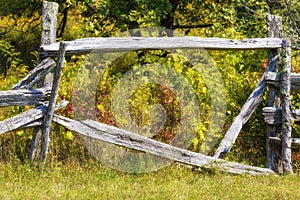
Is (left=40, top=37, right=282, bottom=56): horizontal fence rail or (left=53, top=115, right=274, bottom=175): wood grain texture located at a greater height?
(left=40, top=37, right=282, bottom=56): horizontal fence rail

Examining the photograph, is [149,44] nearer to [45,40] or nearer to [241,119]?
[45,40]

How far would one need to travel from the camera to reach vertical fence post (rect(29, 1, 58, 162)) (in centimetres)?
660

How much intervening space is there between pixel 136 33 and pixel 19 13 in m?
4.13

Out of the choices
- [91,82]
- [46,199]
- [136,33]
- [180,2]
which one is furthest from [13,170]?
[180,2]

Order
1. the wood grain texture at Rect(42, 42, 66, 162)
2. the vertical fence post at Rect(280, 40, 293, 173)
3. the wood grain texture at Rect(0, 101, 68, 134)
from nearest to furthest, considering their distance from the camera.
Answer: the wood grain texture at Rect(0, 101, 68, 134), the wood grain texture at Rect(42, 42, 66, 162), the vertical fence post at Rect(280, 40, 293, 173)

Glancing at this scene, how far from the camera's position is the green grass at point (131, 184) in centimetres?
554

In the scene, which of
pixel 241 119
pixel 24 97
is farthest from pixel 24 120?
pixel 241 119

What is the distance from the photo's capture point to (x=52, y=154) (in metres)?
6.80

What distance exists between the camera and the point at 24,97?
639cm

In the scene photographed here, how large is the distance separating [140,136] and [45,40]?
1.66 metres

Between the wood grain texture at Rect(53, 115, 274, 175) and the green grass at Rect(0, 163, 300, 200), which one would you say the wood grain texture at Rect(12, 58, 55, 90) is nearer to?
the wood grain texture at Rect(53, 115, 274, 175)

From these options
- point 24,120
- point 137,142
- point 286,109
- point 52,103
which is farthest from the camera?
point 286,109

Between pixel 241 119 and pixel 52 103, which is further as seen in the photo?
pixel 241 119

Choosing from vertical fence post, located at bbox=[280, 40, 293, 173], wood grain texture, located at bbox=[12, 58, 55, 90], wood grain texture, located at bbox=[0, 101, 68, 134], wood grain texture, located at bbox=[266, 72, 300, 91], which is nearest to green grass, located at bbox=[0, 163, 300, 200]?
vertical fence post, located at bbox=[280, 40, 293, 173]
